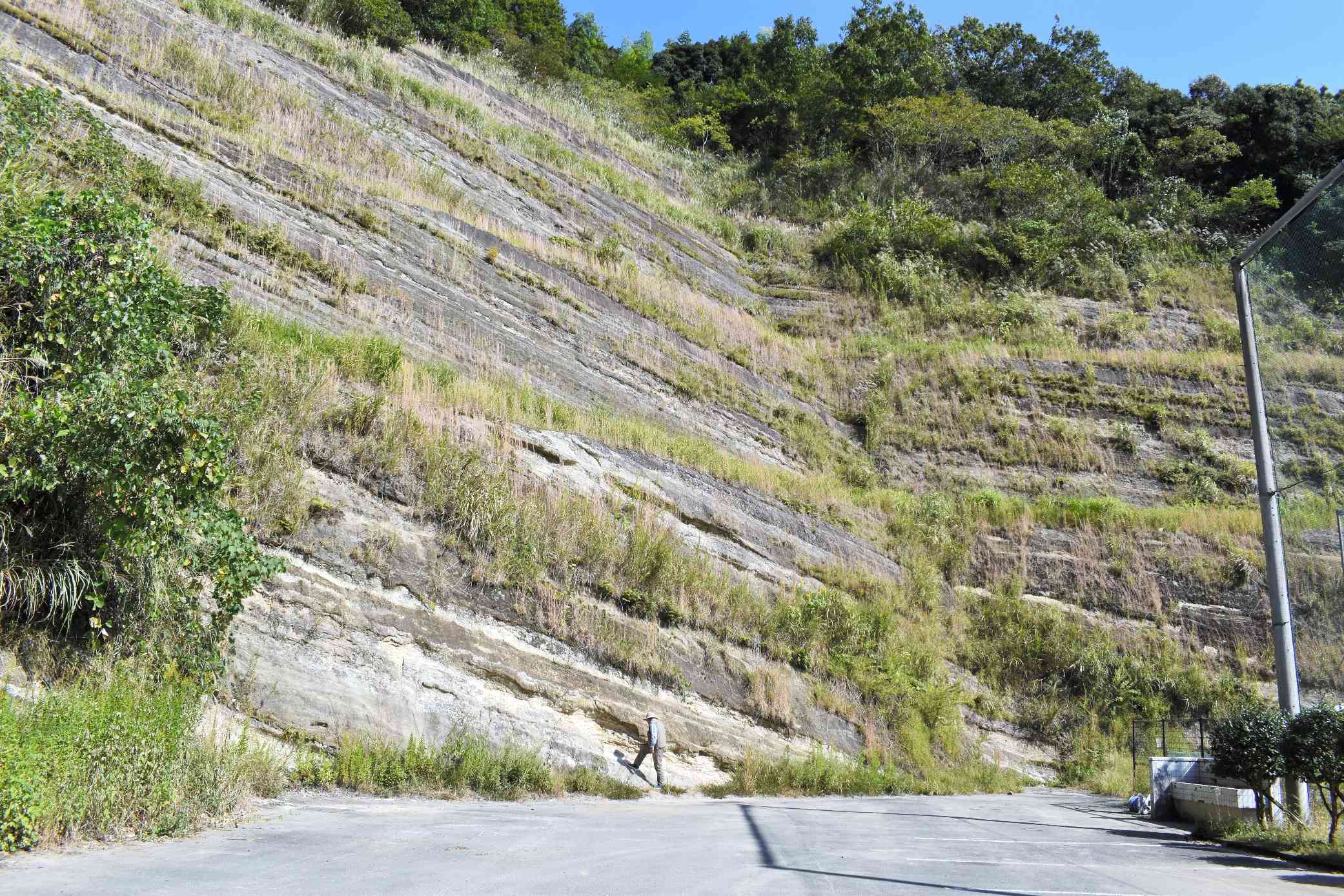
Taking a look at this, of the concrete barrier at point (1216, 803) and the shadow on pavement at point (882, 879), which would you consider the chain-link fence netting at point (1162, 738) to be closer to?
the concrete barrier at point (1216, 803)

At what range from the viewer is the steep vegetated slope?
11086 mm

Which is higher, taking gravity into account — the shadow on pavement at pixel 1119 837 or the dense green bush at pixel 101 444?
the dense green bush at pixel 101 444

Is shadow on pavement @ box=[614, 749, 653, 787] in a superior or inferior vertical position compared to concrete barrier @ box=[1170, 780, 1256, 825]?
inferior

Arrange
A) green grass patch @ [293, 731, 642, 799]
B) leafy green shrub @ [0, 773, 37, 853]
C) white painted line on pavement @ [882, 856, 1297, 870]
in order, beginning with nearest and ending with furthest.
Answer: leafy green shrub @ [0, 773, 37, 853]
white painted line on pavement @ [882, 856, 1297, 870]
green grass patch @ [293, 731, 642, 799]

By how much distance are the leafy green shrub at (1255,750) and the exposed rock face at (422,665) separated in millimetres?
5744

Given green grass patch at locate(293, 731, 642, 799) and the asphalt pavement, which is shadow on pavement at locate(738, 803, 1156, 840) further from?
green grass patch at locate(293, 731, 642, 799)

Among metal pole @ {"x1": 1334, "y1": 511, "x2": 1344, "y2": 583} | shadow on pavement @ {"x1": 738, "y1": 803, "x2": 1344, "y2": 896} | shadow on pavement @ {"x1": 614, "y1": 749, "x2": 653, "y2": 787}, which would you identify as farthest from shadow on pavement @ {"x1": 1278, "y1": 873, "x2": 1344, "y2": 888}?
shadow on pavement @ {"x1": 614, "y1": 749, "x2": 653, "y2": 787}

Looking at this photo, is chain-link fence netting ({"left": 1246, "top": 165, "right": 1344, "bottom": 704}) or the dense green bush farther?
chain-link fence netting ({"left": 1246, "top": 165, "right": 1344, "bottom": 704})

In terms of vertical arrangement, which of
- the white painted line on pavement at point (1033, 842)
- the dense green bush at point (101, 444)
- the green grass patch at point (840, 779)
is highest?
the dense green bush at point (101, 444)

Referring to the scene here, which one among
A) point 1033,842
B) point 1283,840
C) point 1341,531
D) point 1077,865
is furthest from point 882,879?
point 1341,531

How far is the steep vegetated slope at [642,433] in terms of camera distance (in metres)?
11.1

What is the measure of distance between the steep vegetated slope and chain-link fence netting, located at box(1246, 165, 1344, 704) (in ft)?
0.56

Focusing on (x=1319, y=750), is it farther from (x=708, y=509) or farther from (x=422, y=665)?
(x=708, y=509)

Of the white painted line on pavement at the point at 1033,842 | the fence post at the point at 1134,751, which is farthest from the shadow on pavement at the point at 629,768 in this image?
the fence post at the point at 1134,751
